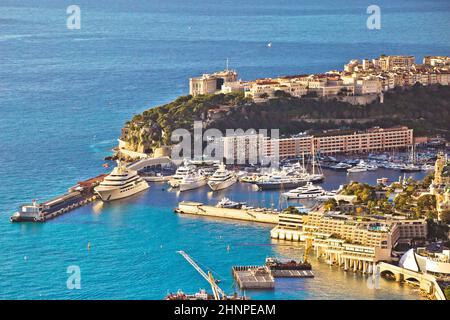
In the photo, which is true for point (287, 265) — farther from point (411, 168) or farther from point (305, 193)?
point (411, 168)

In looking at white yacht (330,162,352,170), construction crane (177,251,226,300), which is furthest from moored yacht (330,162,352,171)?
construction crane (177,251,226,300)

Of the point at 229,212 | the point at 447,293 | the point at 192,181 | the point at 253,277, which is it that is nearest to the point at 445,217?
the point at 229,212

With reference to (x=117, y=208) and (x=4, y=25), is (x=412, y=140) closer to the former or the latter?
(x=117, y=208)

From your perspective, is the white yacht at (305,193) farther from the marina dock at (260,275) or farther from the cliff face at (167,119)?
the marina dock at (260,275)
